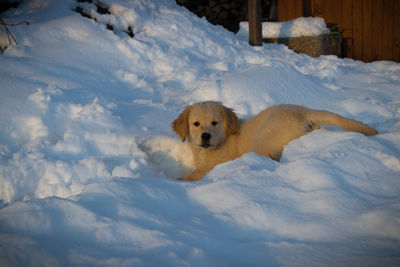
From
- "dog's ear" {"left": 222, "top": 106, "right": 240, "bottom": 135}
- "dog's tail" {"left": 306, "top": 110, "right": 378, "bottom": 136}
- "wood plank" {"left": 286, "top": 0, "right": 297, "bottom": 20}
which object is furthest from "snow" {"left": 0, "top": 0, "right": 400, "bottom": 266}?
"wood plank" {"left": 286, "top": 0, "right": 297, "bottom": 20}

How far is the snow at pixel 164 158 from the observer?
1.50m

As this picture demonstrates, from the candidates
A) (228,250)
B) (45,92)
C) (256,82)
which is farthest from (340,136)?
(45,92)

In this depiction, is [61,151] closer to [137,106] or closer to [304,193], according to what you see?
[137,106]

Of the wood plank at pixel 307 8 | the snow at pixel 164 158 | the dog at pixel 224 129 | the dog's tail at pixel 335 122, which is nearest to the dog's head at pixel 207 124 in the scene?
the dog at pixel 224 129

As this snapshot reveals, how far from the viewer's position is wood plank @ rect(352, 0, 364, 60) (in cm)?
695

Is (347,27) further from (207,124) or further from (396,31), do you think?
(207,124)

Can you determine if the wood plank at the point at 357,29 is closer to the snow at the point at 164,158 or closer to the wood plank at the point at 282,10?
the snow at the point at 164,158

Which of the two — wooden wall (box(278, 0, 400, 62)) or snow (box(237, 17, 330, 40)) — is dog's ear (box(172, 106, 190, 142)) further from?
wooden wall (box(278, 0, 400, 62))

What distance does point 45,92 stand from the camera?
11.7 ft

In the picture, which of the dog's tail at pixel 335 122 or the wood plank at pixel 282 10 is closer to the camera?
the dog's tail at pixel 335 122

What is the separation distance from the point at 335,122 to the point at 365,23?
17.1 ft

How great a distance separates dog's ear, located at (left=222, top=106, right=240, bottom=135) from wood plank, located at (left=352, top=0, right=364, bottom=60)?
16.2ft

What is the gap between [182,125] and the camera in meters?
3.58

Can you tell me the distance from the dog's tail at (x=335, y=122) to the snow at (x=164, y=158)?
0.16 metres
